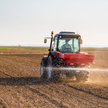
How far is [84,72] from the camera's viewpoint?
870cm

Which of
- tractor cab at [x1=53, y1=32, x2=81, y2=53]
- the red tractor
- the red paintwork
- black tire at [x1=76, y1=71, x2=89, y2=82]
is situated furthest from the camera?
tractor cab at [x1=53, y1=32, x2=81, y2=53]

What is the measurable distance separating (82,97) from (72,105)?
1.02m

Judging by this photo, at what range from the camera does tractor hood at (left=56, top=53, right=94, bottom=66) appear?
8.12 metres

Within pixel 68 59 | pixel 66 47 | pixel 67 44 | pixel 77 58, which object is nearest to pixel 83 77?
pixel 77 58

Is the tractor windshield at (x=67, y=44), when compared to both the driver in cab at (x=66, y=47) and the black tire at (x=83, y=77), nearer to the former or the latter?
the driver in cab at (x=66, y=47)

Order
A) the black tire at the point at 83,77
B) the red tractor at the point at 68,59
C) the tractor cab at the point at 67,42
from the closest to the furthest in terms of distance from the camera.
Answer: the red tractor at the point at 68,59 → the black tire at the point at 83,77 → the tractor cab at the point at 67,42

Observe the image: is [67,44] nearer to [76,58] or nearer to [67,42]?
[67,42]

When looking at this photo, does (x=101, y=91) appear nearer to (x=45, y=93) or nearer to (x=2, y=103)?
(x=45, y=93)

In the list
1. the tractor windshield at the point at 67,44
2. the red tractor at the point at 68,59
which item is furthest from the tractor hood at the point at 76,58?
the tractor windshield at the point at 67,44

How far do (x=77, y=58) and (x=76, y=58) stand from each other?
0.05 m

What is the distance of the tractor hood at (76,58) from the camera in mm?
8117

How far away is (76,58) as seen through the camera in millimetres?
8195

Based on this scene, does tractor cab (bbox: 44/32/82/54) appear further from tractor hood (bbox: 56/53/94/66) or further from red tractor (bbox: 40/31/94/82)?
tractor hood (bbox: 56/53/94/66)

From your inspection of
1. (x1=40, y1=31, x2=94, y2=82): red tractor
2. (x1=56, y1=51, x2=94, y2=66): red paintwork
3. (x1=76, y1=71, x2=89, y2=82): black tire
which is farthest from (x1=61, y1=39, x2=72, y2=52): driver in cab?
(x1=76, y1=71, x2=89, y2=82): black tire
